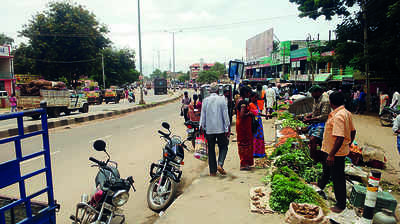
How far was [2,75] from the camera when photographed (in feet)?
94.5

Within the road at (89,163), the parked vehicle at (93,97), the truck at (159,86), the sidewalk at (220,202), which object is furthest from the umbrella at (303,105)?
the truck at (159,86)

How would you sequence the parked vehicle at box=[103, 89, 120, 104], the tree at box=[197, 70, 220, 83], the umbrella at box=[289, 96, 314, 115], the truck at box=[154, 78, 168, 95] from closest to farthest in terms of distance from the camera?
the umbrella at box=[289, 96, 314, 115], the parked vehicle at box=[103, 89, 120, 104], the truck at box=[154, 78, 168, 95], the tree at box=[197, 70, 220, 83]

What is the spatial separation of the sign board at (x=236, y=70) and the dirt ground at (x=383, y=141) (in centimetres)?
435

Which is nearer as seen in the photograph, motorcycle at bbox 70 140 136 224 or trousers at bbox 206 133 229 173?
motorcycle at bbox 70 140 136 224

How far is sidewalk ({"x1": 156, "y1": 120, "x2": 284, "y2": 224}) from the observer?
136 inches

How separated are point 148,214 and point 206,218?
1056 millimetres

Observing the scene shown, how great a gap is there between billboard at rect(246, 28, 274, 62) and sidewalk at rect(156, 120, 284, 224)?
44193mm

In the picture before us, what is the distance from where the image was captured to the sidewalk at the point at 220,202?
11.4 ft

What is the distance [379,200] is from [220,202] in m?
2.01

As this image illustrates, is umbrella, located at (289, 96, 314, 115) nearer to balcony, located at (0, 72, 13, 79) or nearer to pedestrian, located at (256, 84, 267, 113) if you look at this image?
pedestrian, located at (256, 84, 267, 113)

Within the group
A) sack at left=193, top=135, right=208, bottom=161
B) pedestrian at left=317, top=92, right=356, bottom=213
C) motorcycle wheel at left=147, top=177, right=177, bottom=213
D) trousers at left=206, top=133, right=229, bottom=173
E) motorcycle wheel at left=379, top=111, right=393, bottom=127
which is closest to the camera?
pedestrian at left=317, top=92, right=356, bottom=213

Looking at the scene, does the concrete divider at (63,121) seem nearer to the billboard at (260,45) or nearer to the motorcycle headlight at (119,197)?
the motorcycle headlight at (119,197)

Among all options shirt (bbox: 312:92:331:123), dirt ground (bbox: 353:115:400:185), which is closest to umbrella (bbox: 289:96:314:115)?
dirt ground (bbox: 353:115:400:185)

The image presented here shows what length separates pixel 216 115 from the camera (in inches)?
198
